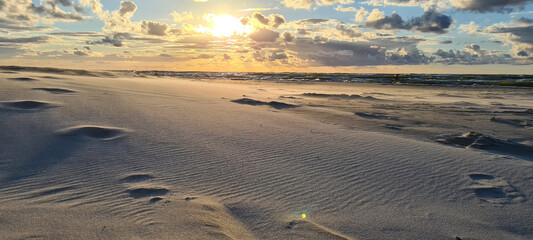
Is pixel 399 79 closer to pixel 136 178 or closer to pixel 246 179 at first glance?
pixel 246 179

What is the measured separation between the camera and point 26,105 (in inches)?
259

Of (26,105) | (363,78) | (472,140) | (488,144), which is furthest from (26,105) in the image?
(363,78)

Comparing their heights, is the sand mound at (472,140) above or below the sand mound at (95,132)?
below

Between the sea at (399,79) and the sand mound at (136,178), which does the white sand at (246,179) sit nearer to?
the sand mound at (136,178)

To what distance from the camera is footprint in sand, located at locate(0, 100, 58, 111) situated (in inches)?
248

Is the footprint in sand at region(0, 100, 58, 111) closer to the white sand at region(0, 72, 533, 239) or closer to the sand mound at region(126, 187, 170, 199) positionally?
the white sand at region(0, 72, 533, 239)

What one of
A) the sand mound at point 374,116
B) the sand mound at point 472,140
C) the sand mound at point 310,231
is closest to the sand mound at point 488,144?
the sand mound at point 472,140

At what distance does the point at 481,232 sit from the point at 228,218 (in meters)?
2.01

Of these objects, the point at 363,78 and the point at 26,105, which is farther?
the point at 363,78

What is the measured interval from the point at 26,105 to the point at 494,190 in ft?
24.6

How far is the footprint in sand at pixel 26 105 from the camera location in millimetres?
6296

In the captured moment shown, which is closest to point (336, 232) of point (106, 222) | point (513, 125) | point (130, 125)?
point (106, 222)

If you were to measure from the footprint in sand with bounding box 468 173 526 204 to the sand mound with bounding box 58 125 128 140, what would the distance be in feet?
15.1

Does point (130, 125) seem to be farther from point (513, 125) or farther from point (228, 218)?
point (513, 125)
